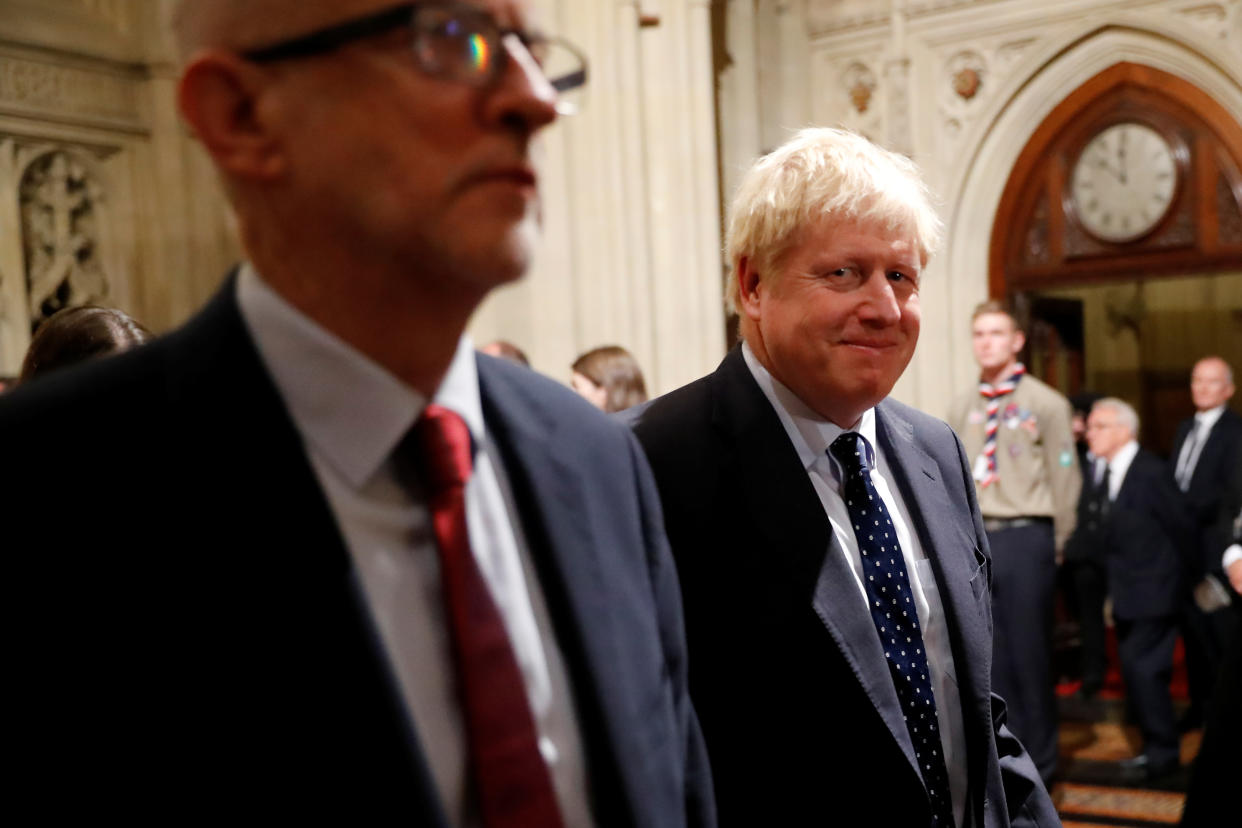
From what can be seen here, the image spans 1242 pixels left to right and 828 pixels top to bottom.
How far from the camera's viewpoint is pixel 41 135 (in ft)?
18.2

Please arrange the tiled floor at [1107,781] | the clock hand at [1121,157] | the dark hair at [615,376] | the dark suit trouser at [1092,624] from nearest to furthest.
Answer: the dark hair at [615,376]
the tiled floor at [1107,781]
the dark suit trouser at [1092,624]
the clock hand at [1121,157]

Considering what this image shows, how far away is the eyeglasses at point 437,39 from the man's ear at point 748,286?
0.79 meters

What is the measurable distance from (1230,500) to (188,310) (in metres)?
5.39

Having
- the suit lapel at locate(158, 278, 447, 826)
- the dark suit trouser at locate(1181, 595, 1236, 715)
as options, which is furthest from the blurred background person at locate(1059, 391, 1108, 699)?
the suit lapel at locate(158, 278, 447, 826)

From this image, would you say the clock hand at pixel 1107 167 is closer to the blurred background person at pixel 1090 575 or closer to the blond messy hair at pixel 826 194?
the blurred background person at pixel 1090 575

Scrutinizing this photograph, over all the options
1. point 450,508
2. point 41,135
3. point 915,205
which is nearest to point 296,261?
point 450,508

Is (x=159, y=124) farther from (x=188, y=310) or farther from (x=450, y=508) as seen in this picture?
(x=450, y=508)

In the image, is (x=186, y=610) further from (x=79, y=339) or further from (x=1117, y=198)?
(x=1117, y=198)

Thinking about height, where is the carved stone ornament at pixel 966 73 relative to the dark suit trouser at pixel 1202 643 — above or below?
above

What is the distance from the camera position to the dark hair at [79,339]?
1788 mm

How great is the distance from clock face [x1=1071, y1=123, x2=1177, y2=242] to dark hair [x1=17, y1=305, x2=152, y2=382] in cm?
626

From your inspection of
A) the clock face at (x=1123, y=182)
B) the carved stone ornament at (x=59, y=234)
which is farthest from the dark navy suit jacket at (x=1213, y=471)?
the carved stone ornament at (x=59, y=234)

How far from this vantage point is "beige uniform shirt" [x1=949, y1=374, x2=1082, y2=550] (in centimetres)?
443

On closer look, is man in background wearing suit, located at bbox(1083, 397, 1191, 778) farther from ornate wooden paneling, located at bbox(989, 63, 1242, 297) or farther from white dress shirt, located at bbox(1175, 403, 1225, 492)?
ornate wooden paneling, located at bbox(989, 63, 1242, 297)
